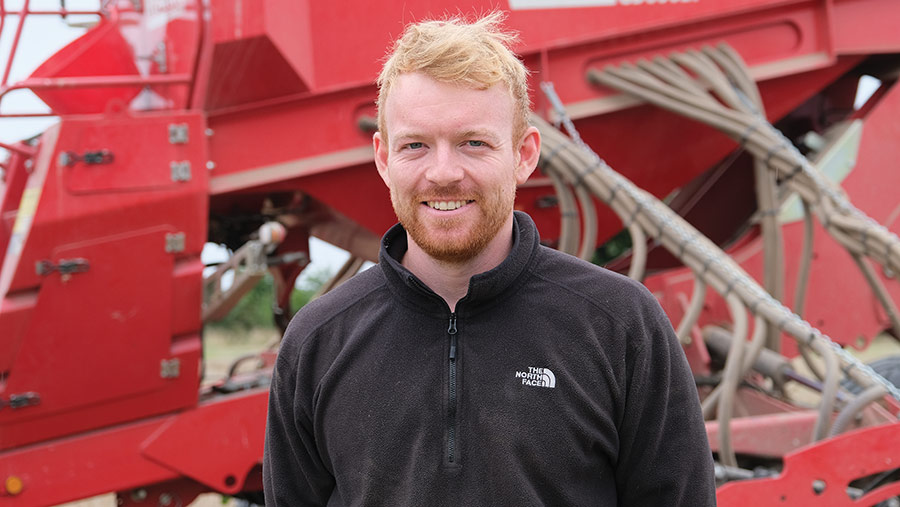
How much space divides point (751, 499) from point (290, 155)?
198 centimetres

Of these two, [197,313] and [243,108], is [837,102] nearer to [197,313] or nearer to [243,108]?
[243,108]

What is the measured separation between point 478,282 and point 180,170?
2.10 meters

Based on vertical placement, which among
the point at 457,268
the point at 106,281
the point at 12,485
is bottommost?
the point at 12,485

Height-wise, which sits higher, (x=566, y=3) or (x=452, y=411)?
(x=566, y=3)

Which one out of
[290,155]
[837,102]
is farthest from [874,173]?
[290,155]

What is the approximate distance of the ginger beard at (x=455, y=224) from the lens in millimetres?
1410

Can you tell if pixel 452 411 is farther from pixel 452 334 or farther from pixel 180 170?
pixel 180 170

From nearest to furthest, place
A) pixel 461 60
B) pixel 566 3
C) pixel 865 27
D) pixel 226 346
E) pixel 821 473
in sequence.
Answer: pixel 461 60 → pixel 821 473 → pixel 566 3 → pixel 865 27 → pixel 226 346

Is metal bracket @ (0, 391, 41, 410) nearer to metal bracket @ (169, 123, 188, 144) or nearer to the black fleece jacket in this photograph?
metal bracket @ (169, 123, 188, 144)

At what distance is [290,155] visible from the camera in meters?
3.51

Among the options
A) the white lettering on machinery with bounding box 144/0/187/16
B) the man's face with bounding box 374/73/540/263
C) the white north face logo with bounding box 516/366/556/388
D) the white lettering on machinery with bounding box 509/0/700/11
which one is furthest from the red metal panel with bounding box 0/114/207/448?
the white north face logo with bounding box 516/366/556/388

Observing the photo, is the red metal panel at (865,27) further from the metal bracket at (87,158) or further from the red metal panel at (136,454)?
the metal bracket at (87,158)

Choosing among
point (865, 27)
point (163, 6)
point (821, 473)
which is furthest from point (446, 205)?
point (865, 27)

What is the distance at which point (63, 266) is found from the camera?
10.1ft
